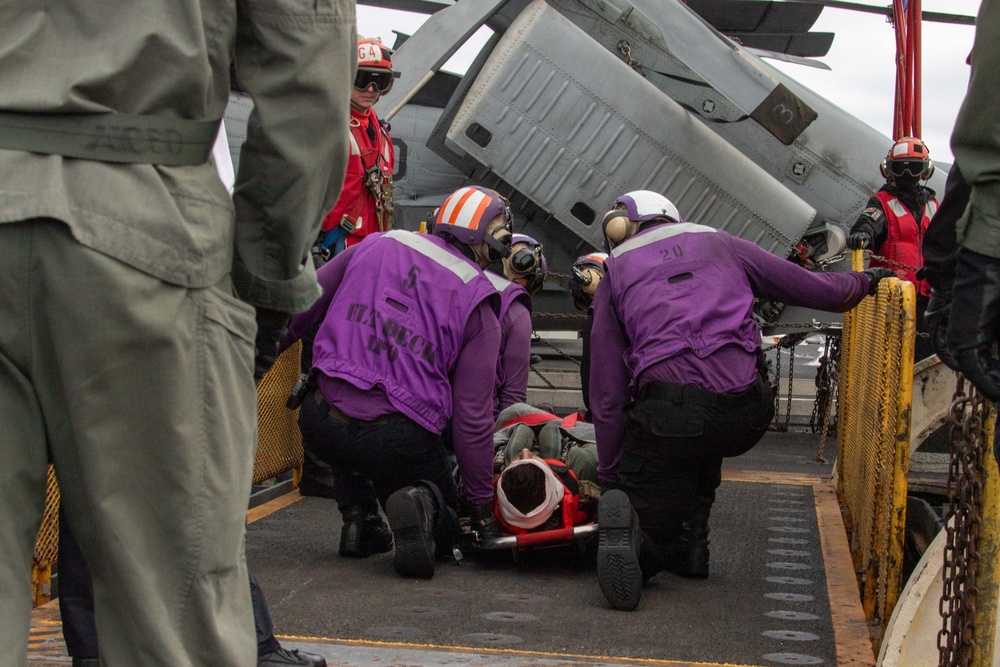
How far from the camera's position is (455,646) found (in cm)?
340

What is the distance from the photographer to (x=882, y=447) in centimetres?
412

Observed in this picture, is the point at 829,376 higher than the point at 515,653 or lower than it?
lower

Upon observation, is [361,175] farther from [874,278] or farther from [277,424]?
[874,278]

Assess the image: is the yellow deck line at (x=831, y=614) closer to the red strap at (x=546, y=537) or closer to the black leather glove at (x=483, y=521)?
the red strap at (x=546, y=537)

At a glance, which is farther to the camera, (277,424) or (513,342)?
Result: (277,424)

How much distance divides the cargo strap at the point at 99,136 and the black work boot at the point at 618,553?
8.35 feet

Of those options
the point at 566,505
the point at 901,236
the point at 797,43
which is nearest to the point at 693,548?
the point at 566,505

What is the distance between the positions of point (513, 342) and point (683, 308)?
0.97 meters

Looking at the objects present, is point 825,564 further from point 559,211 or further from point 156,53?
point 559,211

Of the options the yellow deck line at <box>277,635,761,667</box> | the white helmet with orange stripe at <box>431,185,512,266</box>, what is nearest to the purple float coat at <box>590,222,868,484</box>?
the white helmet with orange stripe at <box>431,185,512,266</box>

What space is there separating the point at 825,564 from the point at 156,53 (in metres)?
3.78

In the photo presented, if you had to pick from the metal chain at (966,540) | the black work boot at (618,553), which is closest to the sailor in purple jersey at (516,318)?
the black work boot at (618,553)

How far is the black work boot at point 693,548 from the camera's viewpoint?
456 centimetres

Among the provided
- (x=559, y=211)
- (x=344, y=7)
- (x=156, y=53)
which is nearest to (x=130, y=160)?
(x=156, y=53)
